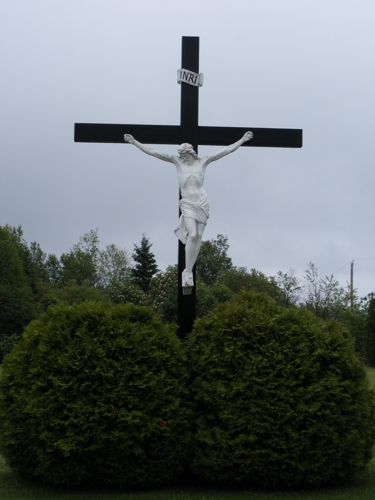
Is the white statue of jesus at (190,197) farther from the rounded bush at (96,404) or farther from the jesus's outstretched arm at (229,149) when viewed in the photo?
the rounded bush at (96,404)

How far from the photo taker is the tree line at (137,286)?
850 inches

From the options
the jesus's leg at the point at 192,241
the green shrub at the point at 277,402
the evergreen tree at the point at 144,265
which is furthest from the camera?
the evergreen tree at the point at 144,265

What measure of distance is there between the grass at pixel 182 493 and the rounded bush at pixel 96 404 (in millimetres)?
129

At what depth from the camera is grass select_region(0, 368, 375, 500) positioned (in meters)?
6.02

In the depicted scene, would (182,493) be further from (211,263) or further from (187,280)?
(211,263)

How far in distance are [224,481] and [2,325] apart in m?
29.5

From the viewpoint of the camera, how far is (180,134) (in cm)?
777

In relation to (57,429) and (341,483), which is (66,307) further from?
(341,483)

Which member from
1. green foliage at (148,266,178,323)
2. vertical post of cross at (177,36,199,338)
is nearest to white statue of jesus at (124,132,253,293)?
vertical post of cross at (177,36,199,338)

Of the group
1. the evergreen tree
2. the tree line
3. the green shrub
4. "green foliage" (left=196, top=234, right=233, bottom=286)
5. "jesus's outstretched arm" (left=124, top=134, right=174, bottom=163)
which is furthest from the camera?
"green foliage" (left=196, top=234, right=233, bottom=286)

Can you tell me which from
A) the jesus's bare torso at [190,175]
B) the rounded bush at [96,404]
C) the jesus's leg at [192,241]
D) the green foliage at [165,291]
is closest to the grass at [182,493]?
the rounded bush at [96,404]

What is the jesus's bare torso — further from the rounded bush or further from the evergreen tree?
the evergreen tree

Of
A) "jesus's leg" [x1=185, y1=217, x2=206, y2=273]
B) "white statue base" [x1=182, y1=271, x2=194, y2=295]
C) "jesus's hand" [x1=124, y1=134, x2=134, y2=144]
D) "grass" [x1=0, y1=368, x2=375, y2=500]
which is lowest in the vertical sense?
"grass" [x1=0, y1=368, x2=375, y2=500]

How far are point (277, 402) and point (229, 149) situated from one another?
10.5 ft
